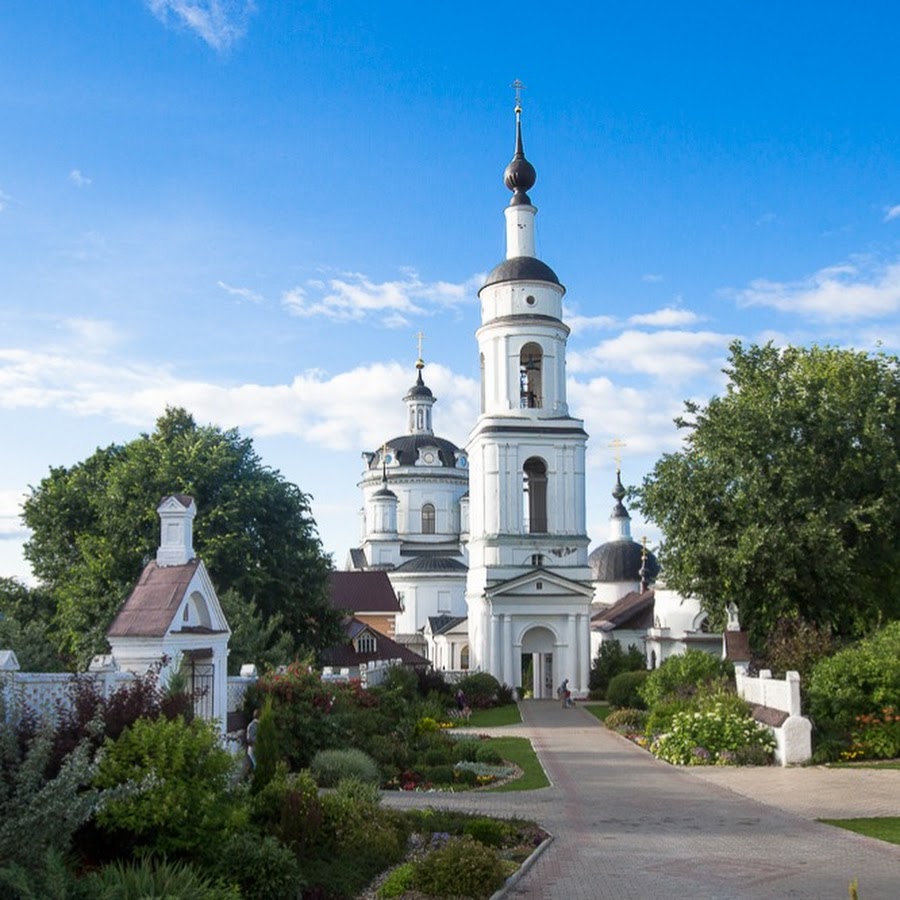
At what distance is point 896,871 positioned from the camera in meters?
13.8

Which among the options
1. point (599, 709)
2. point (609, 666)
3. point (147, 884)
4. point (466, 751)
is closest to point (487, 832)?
point (147, 884)

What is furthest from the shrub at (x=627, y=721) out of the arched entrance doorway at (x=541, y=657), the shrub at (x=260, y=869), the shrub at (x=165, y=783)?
the shrub at (x=165, y=783)

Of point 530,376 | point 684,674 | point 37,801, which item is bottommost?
point 37,801

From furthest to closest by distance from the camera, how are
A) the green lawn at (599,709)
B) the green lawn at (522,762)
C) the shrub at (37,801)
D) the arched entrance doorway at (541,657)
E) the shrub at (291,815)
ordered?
1. the arched entrance doorway at (541,657)
2. the green lawn at (599,709)
3. the green lawn at (522,762)
4. the shrub at (291,815)
5. the shrub at (37,801)

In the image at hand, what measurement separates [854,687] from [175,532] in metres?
15.9

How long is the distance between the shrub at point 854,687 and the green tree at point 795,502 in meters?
4.75

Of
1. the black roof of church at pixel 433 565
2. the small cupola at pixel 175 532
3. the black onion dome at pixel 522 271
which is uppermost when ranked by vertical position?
the black onion dome at pixel 522 271

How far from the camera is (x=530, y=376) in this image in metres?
52.4

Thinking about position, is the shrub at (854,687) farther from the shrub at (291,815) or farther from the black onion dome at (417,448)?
the black onion dome at (417,448)

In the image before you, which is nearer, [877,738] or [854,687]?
[877,738]

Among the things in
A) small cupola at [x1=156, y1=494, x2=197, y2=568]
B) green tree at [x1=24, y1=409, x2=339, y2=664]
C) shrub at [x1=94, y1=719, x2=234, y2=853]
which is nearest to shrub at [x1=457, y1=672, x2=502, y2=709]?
green tree at [x1=24, y1=409, x2=339, y2=664]

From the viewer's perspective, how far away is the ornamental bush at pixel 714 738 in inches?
1009

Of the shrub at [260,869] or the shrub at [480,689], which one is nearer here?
the shrub at [260,869]

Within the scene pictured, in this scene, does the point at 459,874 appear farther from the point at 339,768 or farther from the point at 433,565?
the point at 433,565
